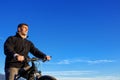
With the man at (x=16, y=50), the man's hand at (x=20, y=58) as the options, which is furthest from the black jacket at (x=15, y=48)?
the man's hand at (x=20, y=58)

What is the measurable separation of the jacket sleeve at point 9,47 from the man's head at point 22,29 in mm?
445

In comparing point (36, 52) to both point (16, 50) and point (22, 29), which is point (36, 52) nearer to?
point (16, 50)

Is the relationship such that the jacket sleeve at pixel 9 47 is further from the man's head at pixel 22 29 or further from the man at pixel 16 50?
the man's head at pixel 22 29

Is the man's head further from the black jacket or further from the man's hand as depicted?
the man's hand

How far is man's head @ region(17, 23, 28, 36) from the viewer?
14.7 m

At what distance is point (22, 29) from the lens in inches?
581

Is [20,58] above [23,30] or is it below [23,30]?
below

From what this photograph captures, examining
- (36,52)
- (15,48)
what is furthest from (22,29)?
(36,52)

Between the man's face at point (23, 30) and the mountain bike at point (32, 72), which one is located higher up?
the man's face at point (23, 30)

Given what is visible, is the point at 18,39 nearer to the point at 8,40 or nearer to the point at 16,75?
the point at 8,40

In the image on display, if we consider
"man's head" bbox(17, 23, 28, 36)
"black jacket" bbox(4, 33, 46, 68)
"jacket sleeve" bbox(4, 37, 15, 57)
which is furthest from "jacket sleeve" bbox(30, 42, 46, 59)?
"jacket sleeve" bbox(4, 37, 15, 57)

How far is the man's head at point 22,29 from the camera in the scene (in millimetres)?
14704

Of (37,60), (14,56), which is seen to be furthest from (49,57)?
(14,56)

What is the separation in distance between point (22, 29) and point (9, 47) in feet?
2.98
